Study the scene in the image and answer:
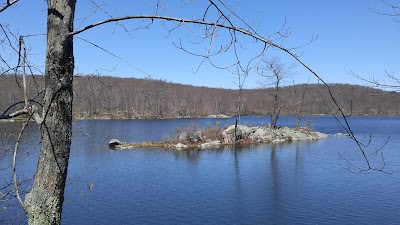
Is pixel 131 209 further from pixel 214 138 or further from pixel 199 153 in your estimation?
pixel 214 138

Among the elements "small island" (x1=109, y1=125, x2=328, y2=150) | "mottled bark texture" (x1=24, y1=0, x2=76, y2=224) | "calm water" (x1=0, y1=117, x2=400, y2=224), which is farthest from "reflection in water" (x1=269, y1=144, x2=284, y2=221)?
"mottled bark texture" (x1=24, y1=0, x2=76, y2=224)

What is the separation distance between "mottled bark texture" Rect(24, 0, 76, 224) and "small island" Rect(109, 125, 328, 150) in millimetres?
28341

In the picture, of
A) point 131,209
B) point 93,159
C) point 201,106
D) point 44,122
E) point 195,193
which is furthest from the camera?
point 201,106

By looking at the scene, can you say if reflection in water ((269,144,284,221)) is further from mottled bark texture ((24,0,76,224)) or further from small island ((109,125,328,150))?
mottled bark texture ((24,0,76,224))

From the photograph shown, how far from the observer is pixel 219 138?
112 feet

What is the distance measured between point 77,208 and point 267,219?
7.33 meters

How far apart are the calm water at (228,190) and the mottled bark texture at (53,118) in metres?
8.32

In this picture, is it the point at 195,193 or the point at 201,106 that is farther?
the point at 201,106

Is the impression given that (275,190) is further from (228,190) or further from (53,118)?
(53,118)

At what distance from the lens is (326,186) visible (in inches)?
648

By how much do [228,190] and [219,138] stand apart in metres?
18.0

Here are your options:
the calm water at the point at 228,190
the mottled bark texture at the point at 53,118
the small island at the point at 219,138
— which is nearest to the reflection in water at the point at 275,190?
the calm water at the point at 228,190

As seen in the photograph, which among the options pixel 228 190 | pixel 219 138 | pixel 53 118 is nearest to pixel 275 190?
pixel 228 190

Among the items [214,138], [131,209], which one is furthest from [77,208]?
[214,138]
